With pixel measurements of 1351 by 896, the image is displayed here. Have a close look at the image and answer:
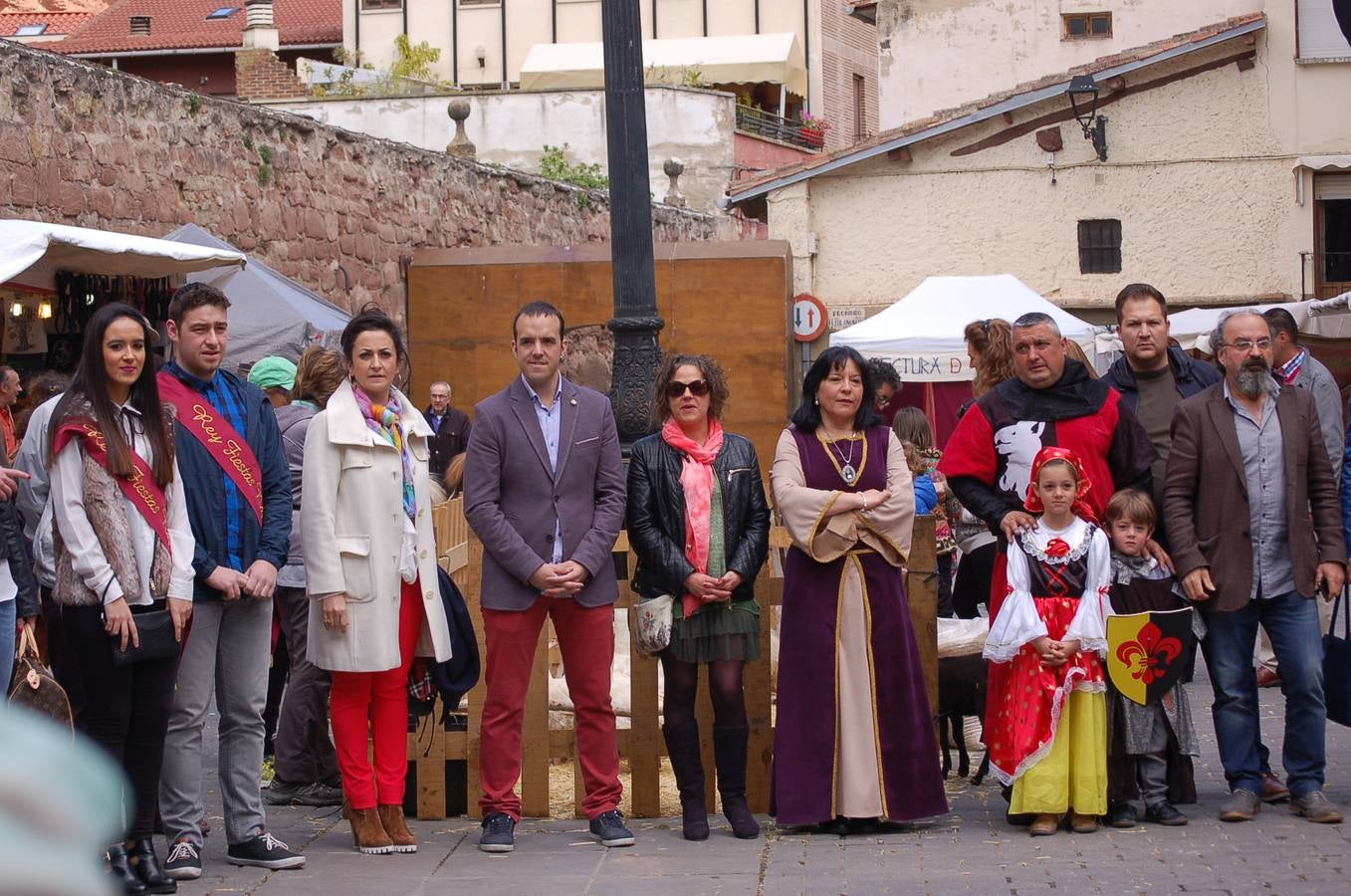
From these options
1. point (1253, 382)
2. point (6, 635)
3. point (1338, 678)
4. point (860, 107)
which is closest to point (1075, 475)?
point (1253, 382)

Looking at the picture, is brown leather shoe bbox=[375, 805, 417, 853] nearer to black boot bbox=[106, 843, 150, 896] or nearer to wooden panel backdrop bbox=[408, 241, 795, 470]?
black boot bbox=[106, 843, 150, 896]

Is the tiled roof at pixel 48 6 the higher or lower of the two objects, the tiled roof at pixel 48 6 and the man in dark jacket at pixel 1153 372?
the higher

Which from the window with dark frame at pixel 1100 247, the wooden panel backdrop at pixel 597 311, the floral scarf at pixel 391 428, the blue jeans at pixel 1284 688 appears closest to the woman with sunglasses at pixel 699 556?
the floral scarf at pixel 391 428

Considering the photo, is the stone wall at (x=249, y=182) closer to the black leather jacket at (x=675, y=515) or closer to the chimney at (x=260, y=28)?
the black leather jacket at (x=675, y=515)

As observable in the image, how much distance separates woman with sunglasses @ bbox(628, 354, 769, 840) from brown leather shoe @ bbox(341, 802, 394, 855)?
1027 mm

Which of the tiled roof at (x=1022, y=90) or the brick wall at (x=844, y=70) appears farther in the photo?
the brick wall at (x=844, y=70)

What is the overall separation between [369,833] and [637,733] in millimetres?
1108

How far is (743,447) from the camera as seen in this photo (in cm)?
628

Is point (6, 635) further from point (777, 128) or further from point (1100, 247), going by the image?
point (777, 128)

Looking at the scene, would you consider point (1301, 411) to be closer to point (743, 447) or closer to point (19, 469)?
point (743, 447)

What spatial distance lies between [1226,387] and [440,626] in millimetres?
2943

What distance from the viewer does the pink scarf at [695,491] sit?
6.09 m

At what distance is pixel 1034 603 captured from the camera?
6.16m

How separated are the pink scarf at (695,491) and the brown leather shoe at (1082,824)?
59.0 inches
